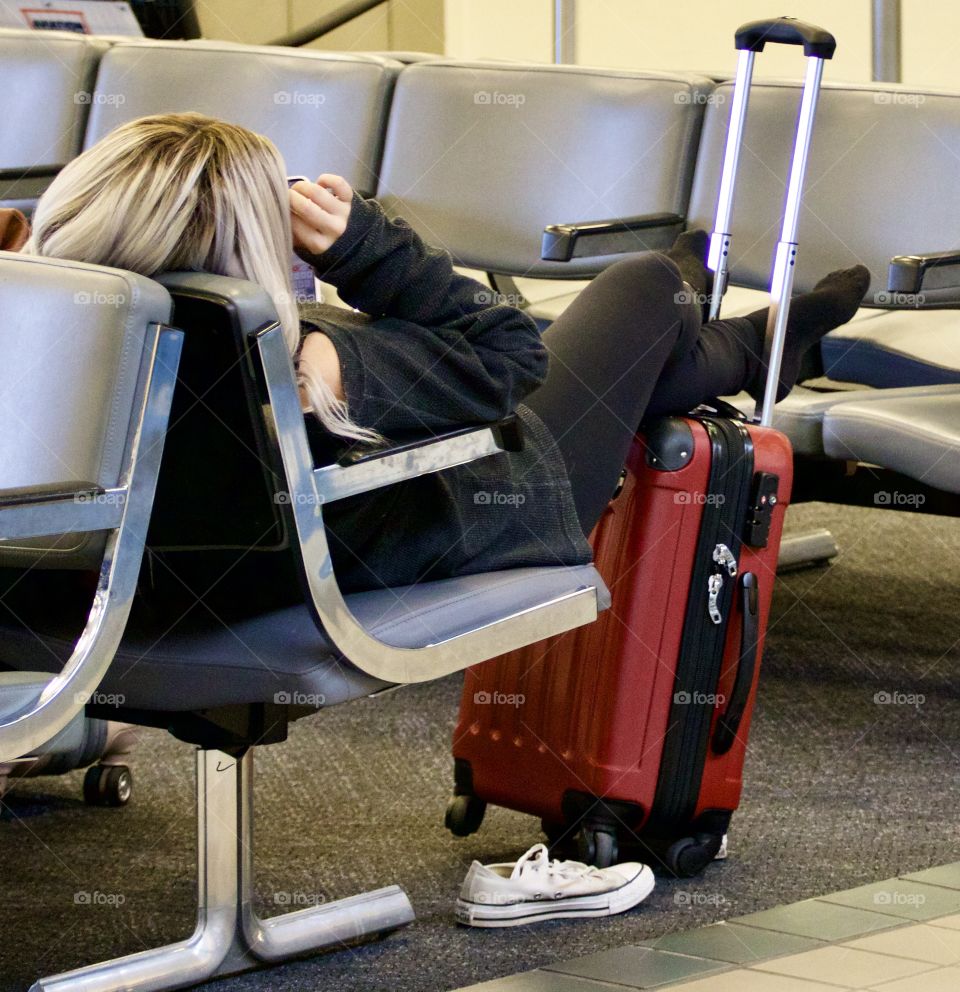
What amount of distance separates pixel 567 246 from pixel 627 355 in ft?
2.03

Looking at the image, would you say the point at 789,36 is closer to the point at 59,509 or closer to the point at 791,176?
the point at 791,176

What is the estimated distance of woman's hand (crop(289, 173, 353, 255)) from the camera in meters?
1.25

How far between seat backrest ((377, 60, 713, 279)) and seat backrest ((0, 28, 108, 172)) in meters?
0.70

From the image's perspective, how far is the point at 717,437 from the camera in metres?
1.72

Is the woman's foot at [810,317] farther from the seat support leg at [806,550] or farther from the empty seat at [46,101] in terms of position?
the empty seat at [46,101]

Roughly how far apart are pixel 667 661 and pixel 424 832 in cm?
40

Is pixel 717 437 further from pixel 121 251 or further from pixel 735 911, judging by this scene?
pixel 121 251

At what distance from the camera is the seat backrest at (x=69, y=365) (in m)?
1.04

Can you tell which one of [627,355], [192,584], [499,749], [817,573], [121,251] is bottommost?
[817,573]

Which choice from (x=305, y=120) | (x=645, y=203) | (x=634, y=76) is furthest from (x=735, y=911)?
(x=305, y=120)

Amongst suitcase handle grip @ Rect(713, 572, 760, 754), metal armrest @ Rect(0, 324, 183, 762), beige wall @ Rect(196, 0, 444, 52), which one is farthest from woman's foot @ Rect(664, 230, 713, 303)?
beige wall @ Rect(196, 0, 444, 52)

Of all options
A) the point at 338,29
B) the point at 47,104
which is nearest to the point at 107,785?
the point at 47,104

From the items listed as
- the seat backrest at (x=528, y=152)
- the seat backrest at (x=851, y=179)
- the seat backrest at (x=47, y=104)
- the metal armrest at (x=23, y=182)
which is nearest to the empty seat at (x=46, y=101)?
the seat backrest at (x=47, y=104)

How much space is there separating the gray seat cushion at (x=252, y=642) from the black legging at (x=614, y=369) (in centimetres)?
23
